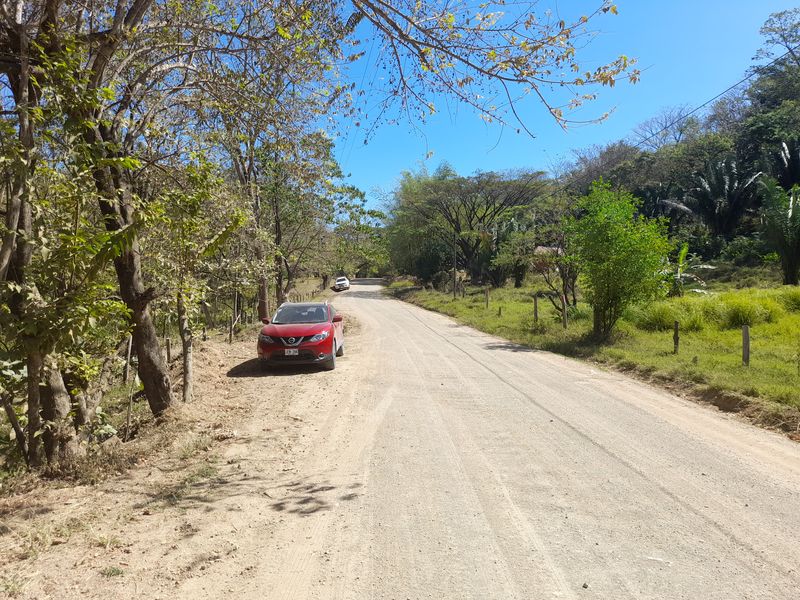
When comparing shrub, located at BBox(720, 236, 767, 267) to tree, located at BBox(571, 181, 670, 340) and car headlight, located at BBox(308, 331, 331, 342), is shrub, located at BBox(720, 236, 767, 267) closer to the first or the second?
tree, located at BBox(571, 181, 670, 340)

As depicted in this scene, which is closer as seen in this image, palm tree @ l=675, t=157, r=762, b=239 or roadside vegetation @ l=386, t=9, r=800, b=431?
roadside vegetation @ l=386, t=9, r=800, b=431

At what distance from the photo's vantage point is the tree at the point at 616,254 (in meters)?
13.8

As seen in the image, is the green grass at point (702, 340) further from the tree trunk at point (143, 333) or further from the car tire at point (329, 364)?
the tree trunk at point (143, 333)

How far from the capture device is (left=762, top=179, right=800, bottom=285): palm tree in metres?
21.2

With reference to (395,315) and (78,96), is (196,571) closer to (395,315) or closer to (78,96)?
(78,96)

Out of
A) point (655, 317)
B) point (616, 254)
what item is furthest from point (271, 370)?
point (655, 317)

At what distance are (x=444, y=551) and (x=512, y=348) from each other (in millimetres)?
11402

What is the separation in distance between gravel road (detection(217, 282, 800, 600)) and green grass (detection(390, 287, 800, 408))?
1615mm

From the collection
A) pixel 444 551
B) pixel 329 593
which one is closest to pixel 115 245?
pixel 329 593

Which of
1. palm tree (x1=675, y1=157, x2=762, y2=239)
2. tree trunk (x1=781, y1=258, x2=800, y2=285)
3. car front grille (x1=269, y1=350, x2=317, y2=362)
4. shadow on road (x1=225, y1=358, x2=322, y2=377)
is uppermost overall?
palm tree (x1=675, y1=157, x2=762, y2=239)

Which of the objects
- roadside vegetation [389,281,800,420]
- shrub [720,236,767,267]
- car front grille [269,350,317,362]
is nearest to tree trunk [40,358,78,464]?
car front grille [269,350,317,362]

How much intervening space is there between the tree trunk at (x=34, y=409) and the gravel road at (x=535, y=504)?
250 centimetres

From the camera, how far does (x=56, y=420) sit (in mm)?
5492

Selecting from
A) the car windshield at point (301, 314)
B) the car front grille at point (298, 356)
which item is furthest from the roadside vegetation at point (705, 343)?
the car front grille at point (298, 356)
